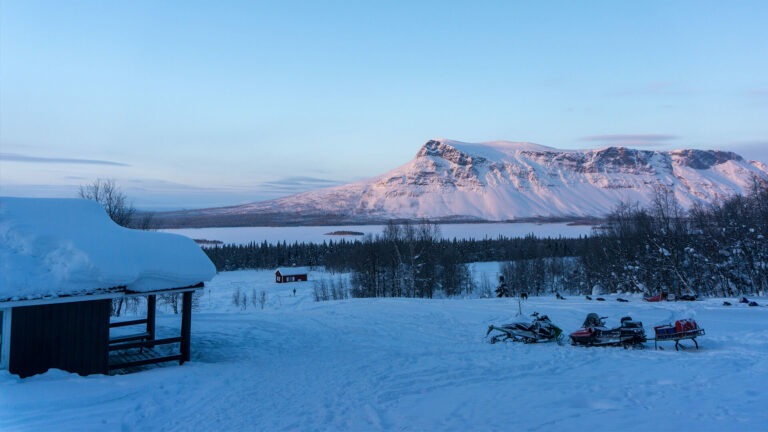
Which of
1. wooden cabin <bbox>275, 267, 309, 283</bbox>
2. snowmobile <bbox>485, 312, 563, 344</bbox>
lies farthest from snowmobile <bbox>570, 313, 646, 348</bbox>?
wooden cabin <bbox>275, 267, 309, 283</bbox>

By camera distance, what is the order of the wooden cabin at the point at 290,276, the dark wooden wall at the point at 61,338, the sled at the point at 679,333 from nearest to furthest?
the dark wooden wall at the point at 61,338 → the sled at the point at 679,333 → the wooden cabin at the point at 290,276

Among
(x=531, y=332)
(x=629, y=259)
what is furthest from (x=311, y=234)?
(x=531, y=332)

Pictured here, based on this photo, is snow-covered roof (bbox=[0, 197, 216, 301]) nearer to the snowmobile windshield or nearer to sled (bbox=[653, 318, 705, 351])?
the snowmobile windshield

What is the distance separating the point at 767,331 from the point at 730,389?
8.36 m

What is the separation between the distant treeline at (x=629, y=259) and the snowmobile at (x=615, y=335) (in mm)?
21938

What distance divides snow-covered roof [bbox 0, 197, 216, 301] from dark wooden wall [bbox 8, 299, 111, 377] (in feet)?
1.64

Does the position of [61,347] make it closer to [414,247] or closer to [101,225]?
[101,225]

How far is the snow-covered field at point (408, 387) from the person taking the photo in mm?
7656

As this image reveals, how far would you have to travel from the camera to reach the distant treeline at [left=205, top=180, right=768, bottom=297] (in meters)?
33.7

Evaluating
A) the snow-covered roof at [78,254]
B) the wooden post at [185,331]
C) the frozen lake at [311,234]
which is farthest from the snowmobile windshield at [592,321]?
the frozen lake at [311,234]

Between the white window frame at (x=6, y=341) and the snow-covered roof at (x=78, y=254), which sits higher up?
the snow-covered roof at (x=78, y=254)

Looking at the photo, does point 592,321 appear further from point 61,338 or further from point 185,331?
point 61,338

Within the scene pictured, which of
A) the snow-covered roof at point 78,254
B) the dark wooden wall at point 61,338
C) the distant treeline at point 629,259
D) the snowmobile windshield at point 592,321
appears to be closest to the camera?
the dark wooden wall at point 61,338

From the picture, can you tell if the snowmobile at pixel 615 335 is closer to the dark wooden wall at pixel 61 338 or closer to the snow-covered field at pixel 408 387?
the snow-covered field at pixel 408 387
